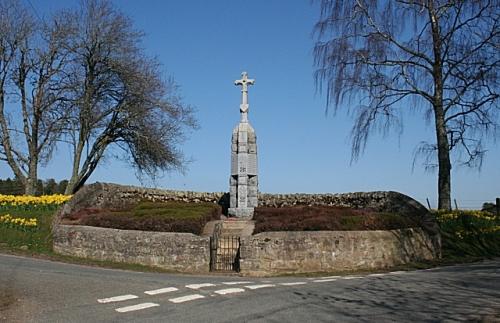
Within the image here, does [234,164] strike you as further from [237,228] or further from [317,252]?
[317,252]

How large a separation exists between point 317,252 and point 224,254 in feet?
9.40

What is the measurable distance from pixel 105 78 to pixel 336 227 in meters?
18.8

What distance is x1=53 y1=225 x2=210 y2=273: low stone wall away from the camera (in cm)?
1362

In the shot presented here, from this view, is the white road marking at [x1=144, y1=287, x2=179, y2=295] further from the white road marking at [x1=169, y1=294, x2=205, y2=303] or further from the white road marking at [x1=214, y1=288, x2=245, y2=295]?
the white road marking at [x1=214, y1=288, x2=245, y2=295]

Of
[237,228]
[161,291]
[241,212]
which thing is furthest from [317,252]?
[241,212]

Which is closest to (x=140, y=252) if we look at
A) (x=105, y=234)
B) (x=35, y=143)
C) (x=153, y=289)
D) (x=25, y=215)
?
(x=105, y=234)

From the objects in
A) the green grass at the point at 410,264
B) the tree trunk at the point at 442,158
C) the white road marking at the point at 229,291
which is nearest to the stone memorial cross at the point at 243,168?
the green grass at the point at 410,264

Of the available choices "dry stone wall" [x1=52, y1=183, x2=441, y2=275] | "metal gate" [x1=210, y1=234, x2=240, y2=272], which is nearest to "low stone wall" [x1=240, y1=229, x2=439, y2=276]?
"dry stone wall" [x1=52, y1=183, x2=441, y2=275]

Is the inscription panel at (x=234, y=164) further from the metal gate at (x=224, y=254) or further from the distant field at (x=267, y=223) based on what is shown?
the metal gate at (x=224, y=254)

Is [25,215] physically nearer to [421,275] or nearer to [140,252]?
[140,252]

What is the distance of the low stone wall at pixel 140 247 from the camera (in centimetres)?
1362

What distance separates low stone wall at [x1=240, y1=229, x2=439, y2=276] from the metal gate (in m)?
0.69

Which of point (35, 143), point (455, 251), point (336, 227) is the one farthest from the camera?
point (35, 143)

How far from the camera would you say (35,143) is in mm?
28031
